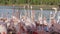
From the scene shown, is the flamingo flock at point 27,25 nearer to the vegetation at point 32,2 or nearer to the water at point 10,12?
the water at point 10,12

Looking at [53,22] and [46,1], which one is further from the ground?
[46,1]

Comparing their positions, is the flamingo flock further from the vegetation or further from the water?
the vegetation

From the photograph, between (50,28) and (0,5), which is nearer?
(0,5)

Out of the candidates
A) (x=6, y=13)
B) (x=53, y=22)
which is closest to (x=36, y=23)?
(x=53, y=22)

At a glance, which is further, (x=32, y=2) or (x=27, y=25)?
(x=27, y=25)

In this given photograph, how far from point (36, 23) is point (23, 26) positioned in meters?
0.21

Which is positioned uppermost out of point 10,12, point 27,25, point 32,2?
point 32,2

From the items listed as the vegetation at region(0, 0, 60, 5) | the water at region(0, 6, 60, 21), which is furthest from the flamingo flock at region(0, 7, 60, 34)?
the vegetation at region(0, 0, 60, 5)

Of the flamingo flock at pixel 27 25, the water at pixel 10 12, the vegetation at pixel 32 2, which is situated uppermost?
the vegetation at pixel 32 2

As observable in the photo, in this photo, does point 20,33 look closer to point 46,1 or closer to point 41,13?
point 41,13

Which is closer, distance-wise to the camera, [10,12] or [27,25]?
[10,12]

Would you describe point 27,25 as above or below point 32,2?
below

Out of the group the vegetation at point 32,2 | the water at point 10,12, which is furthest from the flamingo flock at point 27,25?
the vegetation at point 32,2

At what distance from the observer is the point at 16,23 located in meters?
2.25
